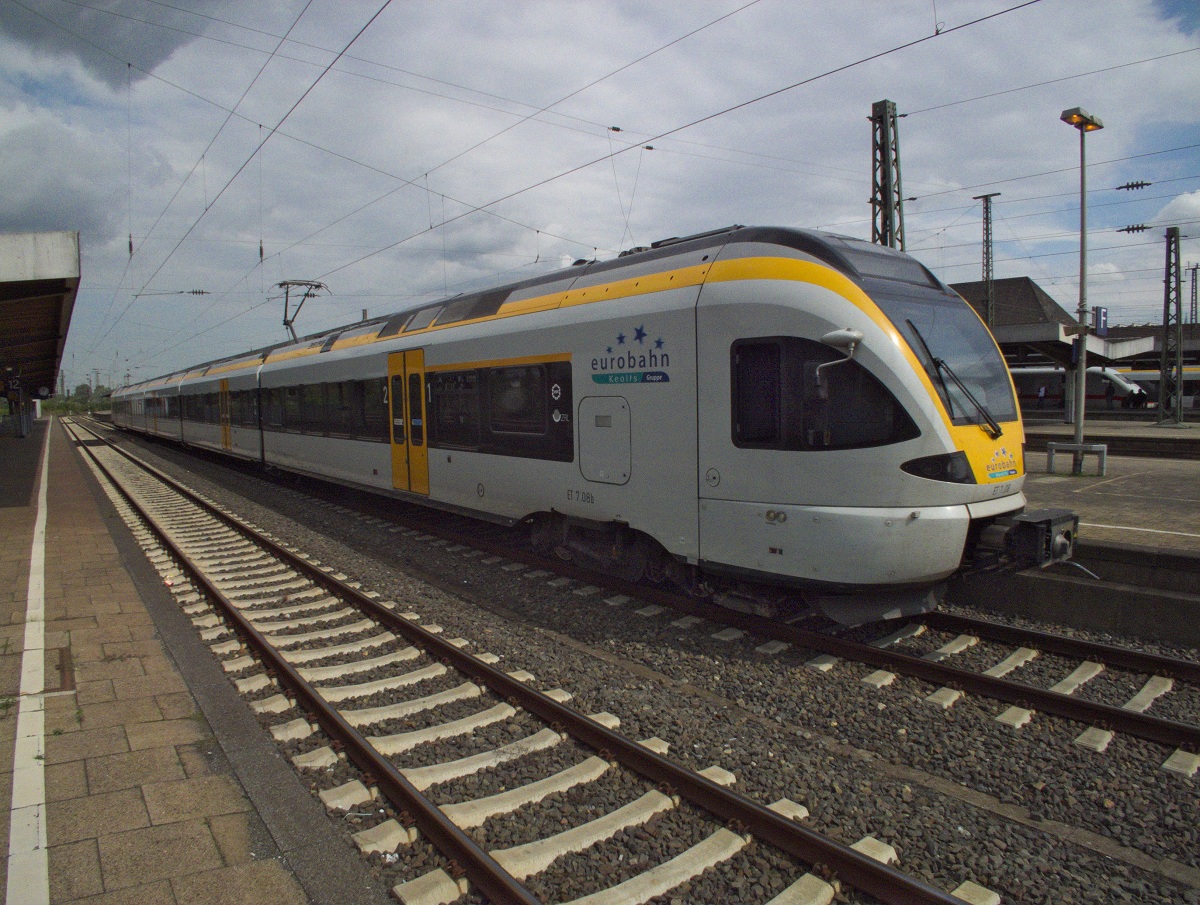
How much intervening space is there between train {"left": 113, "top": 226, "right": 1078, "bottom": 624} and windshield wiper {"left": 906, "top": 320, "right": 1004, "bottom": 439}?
0.02m

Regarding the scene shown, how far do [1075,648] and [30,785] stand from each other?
6.56 meters

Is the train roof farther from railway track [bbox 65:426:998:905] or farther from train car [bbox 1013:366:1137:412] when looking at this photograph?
train car [bbox 1013:366:1137:412]

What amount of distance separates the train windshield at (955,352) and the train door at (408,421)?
20.6 ft

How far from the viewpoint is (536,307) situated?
786 cm

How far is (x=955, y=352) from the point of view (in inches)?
221

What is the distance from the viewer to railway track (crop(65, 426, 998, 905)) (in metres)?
3.08

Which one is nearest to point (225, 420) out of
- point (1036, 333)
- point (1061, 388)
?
point (1036, 333)

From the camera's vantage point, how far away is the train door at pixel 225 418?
1977 cm

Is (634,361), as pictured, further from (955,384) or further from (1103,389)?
(1103,389)

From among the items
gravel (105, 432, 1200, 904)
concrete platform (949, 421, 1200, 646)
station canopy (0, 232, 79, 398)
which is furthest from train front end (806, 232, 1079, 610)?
station canopy (0, 232, 79, 398)

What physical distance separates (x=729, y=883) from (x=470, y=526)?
27.2 feet

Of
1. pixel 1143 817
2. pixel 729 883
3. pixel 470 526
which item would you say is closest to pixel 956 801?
pixel 1143 817

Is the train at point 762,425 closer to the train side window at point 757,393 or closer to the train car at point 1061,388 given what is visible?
the train side window at point 757,393

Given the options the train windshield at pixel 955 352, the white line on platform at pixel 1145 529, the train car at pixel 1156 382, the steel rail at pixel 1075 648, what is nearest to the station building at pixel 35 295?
the train windshield at pixel 955 352
